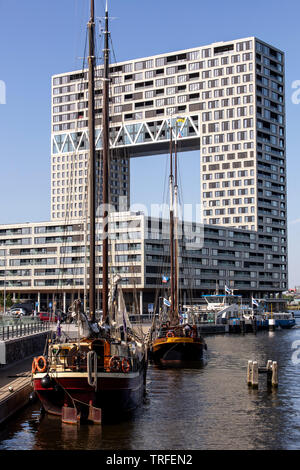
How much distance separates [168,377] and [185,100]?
504 ft

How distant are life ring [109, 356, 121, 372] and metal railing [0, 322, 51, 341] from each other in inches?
598

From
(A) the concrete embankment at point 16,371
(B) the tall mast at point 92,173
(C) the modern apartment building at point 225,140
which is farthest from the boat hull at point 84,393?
(C) the modern apartment building at point 225,140

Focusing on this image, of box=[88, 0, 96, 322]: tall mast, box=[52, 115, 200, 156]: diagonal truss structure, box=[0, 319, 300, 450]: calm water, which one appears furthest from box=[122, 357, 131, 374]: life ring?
box=[52, 115, 200, 156]: diagonal truss structure

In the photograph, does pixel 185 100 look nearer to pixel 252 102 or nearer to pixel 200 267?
pixel 252 102

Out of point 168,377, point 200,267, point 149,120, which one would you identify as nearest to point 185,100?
point 149,120

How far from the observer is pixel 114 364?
1131 inches

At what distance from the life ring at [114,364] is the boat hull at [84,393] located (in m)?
0.31

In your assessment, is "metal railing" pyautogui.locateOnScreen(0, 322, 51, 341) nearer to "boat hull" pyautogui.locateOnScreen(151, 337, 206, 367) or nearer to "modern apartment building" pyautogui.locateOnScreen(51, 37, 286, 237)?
"boat hull" pyautogui.locateOnScreen(151, 337, 206, 367)

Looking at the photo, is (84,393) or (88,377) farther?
(84,393)

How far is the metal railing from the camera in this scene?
43.9 meters

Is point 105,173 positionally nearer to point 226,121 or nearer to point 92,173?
point 92,173

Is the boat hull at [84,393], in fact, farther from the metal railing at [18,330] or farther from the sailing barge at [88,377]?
the metal railing at [18,330]

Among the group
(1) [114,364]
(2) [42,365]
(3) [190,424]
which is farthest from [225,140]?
(2) [42,365]

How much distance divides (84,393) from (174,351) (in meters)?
27.5
